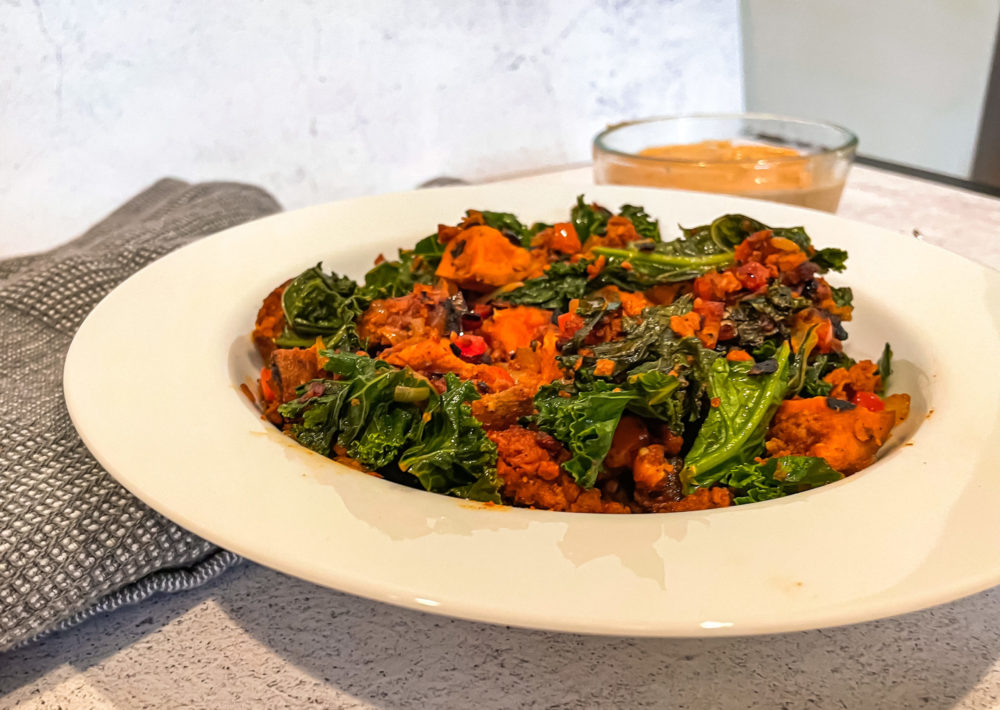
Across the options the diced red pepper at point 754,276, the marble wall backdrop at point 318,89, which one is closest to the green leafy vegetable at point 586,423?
the diced red pepper at point 754,276

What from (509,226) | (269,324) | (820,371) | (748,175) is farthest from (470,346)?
(748,175)

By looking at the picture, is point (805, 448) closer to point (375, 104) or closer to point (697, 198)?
point (697, 198)

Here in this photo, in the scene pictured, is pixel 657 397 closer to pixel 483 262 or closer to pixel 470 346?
pixel 470 346

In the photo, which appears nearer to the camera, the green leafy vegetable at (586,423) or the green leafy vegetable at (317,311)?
the green leafy vegetable at (586,423)

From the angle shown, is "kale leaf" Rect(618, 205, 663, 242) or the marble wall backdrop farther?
the marble wall backdrop

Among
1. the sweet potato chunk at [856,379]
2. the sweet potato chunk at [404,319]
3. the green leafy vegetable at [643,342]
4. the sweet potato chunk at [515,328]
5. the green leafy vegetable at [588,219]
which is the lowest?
the sweet potato chunk at [856,379]

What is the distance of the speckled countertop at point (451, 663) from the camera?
135 centimetres

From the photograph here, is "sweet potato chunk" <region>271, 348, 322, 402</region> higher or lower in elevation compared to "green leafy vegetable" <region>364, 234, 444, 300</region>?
higher

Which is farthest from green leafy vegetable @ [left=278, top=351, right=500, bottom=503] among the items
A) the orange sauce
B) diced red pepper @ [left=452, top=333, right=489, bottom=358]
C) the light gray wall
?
the light gray wall

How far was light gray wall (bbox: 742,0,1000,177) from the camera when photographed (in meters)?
4.66

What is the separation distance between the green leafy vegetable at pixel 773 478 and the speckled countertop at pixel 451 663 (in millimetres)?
259

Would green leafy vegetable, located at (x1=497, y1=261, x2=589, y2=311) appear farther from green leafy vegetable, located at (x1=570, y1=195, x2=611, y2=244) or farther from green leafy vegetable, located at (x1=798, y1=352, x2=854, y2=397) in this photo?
green leafy vegetable, located at (x1=798, y1=352, x2=854, y2=397)

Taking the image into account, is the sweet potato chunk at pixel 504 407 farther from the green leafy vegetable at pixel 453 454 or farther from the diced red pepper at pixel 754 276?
the diced red pepper at pixel 754 276

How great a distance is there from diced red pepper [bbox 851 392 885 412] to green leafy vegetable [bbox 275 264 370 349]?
1132 millimetres
